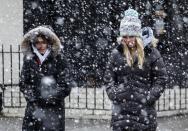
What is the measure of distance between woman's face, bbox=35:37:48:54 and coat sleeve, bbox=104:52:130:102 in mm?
747

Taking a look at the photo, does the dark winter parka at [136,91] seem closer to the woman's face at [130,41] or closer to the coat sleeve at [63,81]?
the woman's face at [130,41]

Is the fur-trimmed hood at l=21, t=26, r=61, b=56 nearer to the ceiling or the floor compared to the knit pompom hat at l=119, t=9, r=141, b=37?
nearer to the floor

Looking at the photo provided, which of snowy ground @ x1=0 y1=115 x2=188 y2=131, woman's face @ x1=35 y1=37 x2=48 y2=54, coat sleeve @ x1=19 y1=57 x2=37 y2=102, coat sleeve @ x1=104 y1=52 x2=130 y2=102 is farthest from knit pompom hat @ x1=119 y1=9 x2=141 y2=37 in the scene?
snowy ground @ x1=0 y1=115 x2=188 y2=131

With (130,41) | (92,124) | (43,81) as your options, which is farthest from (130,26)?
(92,124)

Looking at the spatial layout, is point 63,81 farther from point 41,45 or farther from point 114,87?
point 114,87

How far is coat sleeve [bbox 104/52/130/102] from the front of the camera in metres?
6.17

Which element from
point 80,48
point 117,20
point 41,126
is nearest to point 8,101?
point 80,48

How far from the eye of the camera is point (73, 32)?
13367 mm

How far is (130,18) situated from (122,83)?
0.76 meters

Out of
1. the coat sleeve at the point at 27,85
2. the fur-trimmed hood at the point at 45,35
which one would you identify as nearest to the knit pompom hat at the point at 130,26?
the fur-trimmed hood at the point at 45,35

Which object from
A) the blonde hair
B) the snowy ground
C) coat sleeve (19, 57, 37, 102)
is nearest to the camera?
the blonde hair

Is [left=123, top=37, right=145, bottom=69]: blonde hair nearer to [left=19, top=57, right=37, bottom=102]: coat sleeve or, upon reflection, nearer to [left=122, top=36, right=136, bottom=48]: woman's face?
[left=122, top=36, right=136, bottom=48]: woman's face

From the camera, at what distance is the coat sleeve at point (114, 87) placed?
243 inches

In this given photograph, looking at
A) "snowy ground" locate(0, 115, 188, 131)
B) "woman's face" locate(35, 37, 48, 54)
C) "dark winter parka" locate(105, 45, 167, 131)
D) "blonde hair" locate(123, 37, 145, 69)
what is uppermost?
"woman's face" locate(35, 37, 48, 54)
